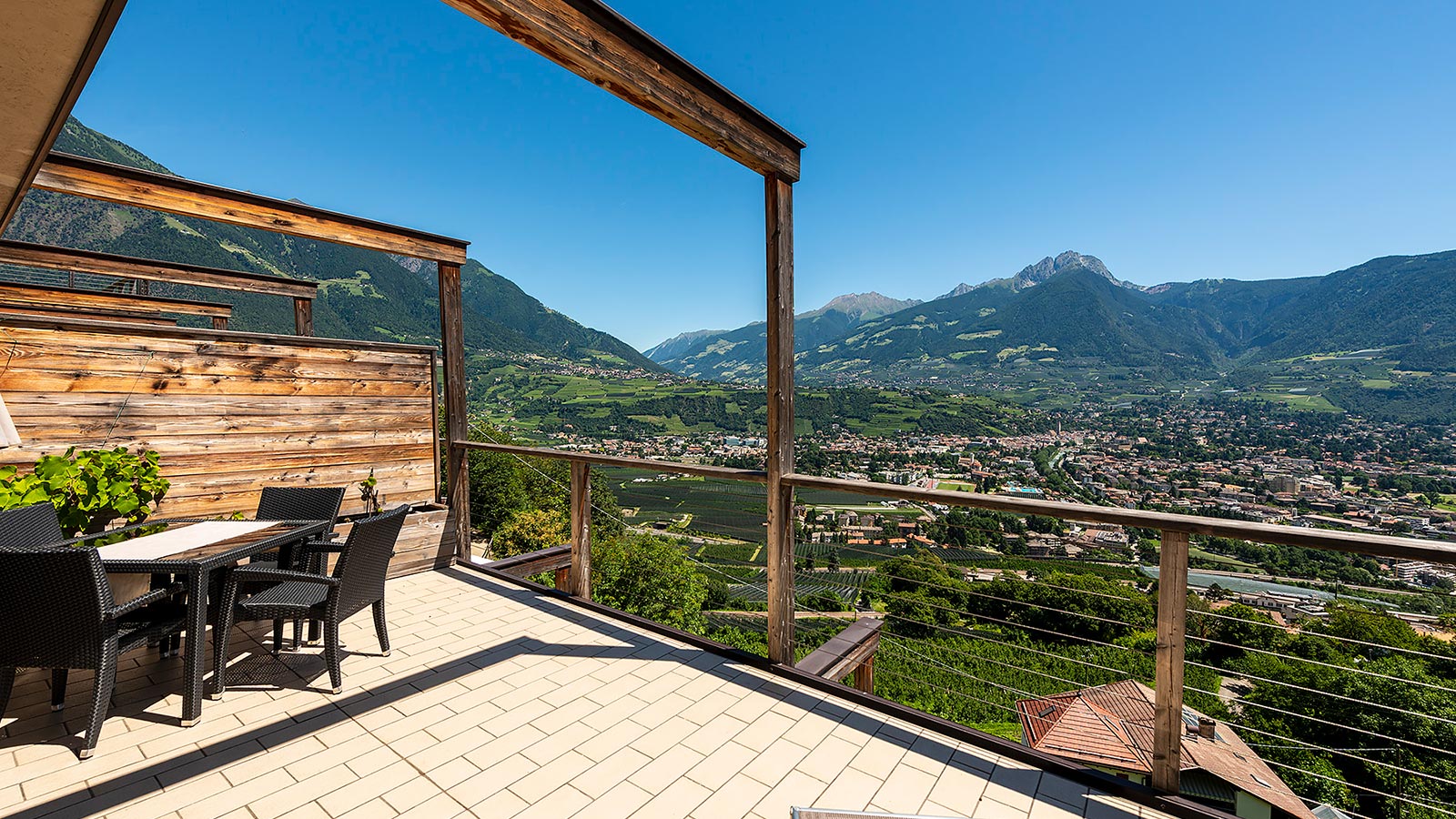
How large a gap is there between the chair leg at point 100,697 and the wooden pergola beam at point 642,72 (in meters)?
2.69

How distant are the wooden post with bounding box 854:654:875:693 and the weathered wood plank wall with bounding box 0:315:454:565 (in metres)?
3.49

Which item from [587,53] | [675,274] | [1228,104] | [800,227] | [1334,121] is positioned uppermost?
[1228,104]

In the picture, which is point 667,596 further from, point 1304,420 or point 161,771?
point 1304,420

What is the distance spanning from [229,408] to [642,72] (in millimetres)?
3887

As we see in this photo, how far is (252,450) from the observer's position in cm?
412

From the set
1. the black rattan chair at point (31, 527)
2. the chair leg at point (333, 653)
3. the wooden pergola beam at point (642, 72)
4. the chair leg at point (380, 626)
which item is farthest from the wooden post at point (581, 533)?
the black rattan chair at point (31, 527)

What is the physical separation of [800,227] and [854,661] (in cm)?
257

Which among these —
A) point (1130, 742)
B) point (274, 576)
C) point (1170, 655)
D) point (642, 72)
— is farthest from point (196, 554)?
point (1130, 742)

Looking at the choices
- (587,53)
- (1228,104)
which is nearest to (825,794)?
(587,53)

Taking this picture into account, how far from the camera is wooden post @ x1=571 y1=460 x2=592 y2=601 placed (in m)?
3.93

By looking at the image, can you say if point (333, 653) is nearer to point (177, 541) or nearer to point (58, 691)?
point (177, 541)

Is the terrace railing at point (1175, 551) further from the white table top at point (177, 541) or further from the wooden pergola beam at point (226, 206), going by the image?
the wooden pergola beam at point (226, 206)

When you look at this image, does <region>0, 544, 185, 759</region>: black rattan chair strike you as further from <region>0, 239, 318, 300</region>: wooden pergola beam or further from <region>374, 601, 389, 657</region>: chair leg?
<region>0, 239, 318, 300</region>: wooden pergola beam

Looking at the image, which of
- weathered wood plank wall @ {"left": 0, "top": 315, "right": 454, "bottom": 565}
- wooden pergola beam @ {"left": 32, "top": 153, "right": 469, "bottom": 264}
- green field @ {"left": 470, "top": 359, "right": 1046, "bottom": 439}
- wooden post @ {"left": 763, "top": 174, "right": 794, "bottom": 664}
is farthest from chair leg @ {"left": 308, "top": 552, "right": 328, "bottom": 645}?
green field @ {"left": 470, "top": 359, "right": 1046, "bottom": 439}
